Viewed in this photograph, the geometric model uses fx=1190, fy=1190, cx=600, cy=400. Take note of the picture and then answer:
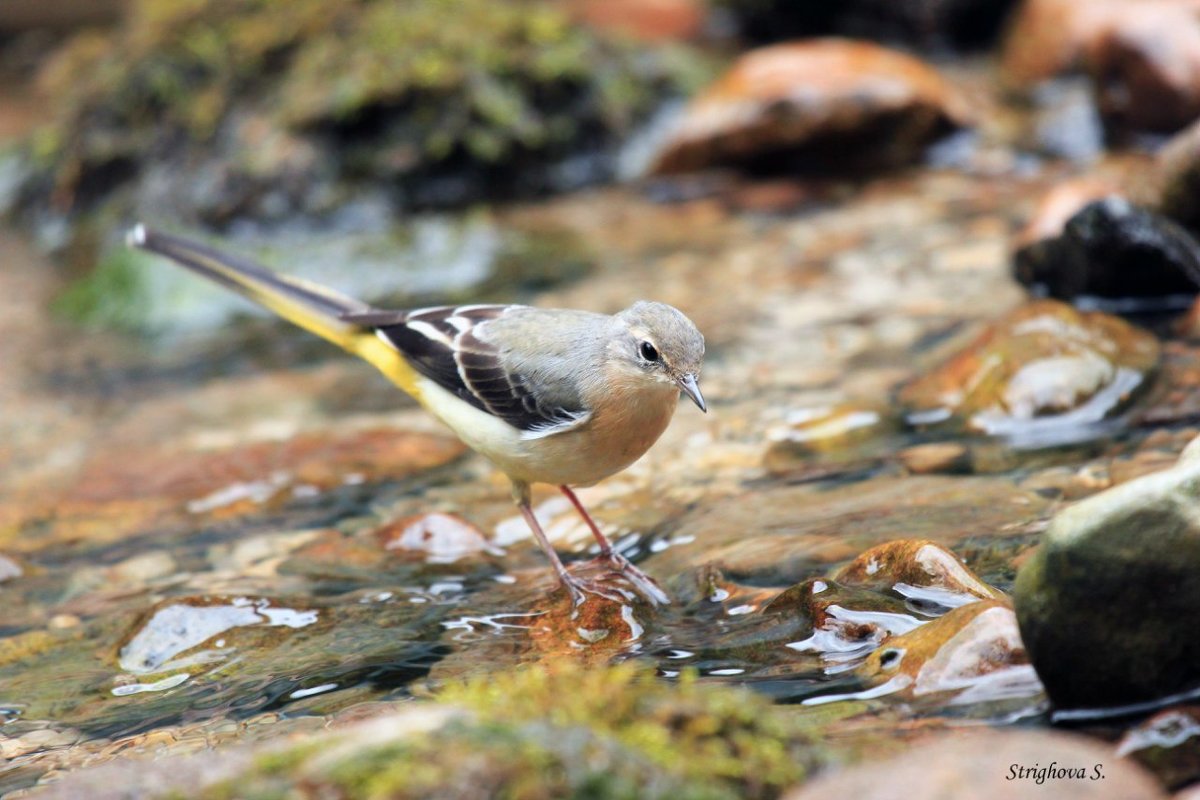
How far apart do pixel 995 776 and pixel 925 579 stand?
179 centimetres

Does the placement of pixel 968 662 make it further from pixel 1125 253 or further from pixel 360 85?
pixel 360 85

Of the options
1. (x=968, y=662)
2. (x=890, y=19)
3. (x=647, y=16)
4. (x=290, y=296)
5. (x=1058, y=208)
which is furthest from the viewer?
(x=647, y=16)

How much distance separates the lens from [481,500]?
22.6 ft

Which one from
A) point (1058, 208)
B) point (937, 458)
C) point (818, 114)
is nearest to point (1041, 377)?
point (937, 458)

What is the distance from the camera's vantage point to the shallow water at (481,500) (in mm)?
4641

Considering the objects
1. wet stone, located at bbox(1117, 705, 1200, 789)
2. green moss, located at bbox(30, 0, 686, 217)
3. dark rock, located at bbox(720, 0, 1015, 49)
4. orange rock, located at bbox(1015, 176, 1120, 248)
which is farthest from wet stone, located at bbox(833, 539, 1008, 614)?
dark rock, located at bbox(720, 0, 1015, 49)

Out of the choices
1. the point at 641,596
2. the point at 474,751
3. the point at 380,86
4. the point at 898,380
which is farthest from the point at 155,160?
the point at 474,751

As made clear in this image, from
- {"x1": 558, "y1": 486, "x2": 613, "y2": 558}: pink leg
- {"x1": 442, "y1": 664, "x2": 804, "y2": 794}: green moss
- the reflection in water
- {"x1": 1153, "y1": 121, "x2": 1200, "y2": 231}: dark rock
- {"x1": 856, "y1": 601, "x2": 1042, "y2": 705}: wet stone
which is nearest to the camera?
{"x1": 442, "y1": 664, "x2": 804, "y2": 794}: green moss

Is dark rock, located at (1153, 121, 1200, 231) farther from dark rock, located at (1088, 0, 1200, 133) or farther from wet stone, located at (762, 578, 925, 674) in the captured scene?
wet stone, located at (762, 578, 925, 674)

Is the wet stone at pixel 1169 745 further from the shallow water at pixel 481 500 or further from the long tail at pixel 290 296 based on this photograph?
the long tail at pixel 290 296

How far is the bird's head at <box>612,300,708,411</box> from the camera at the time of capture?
5.29 meters

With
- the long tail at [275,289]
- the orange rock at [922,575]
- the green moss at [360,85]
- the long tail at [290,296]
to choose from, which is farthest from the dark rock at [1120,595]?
the green moss at [360,85]

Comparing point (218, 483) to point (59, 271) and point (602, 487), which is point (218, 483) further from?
point (59, 271)

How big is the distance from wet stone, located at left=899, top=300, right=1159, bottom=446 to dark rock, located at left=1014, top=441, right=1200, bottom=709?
2.71m
